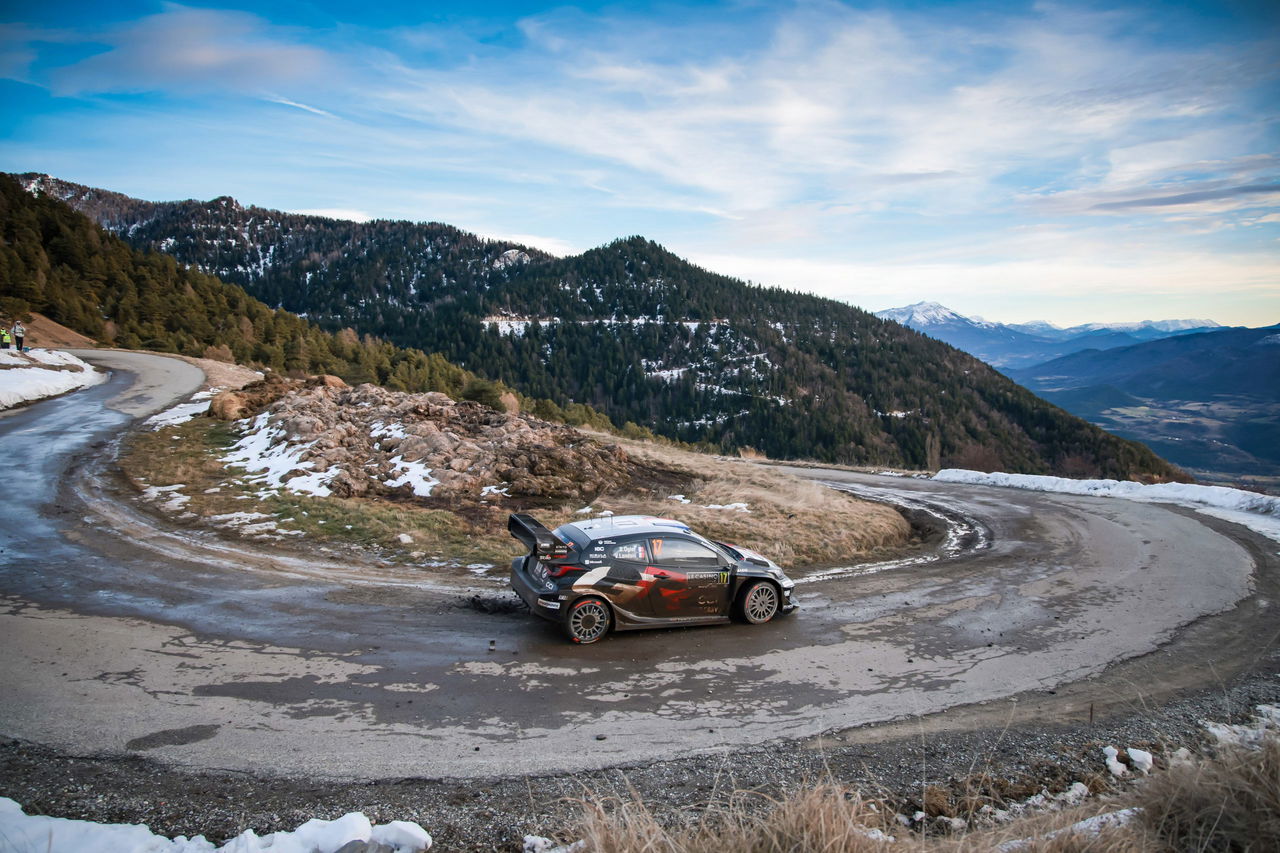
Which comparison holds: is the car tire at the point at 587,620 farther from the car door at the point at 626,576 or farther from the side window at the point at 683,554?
the side window at the point at 683,554

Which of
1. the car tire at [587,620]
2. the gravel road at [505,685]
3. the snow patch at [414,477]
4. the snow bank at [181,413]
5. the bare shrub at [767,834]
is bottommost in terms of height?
the gravel road at [505,685]

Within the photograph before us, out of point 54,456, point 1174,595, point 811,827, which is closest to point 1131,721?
point 811,827

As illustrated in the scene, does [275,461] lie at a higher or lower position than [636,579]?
higher

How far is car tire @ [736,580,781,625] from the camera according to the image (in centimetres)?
924

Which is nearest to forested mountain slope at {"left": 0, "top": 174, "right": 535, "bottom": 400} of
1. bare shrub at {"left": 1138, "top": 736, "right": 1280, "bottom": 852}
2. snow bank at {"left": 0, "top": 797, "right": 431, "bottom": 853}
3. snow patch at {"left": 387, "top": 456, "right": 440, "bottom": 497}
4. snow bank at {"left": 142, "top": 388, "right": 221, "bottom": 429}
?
snow bank at {"left": 142, "top": 388, "right": 221, "bottom": 429}

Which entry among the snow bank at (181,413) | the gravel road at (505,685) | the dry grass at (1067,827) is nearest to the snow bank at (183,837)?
the gravel road at (505,685)

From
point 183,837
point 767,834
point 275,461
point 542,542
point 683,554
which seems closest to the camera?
point 767,834

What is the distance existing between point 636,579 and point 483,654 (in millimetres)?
2174

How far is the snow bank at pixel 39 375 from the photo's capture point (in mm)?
23297

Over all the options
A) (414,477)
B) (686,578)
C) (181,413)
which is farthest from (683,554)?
(181,413)

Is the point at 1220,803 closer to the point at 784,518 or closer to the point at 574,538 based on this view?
the point at 574,538

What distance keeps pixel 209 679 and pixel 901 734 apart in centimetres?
718

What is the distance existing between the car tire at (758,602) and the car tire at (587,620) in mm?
2035

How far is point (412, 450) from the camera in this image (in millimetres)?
17672
